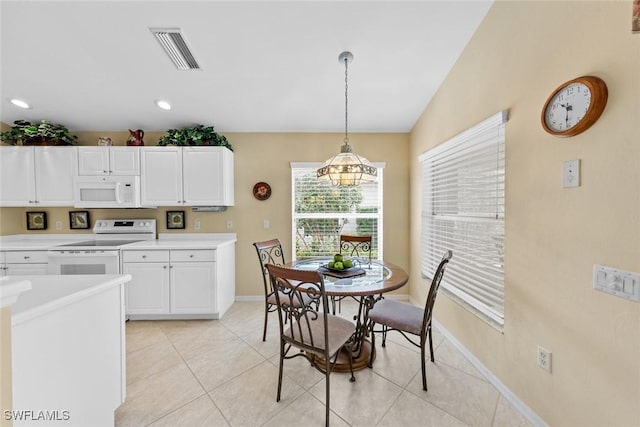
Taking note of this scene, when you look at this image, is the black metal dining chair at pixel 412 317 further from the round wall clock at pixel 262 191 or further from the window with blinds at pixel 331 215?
the round wall clock at pixel 262 191

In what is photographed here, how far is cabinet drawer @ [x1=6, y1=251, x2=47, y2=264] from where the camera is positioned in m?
2.93

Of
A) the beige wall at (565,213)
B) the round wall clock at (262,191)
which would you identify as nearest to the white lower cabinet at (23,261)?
the round wall clock at (262,191)

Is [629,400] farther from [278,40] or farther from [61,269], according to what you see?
[61,269]

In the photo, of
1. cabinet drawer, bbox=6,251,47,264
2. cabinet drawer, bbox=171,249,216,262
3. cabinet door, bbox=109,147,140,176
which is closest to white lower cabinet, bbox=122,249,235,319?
cabinet drawer, bbox=171,249,216,262

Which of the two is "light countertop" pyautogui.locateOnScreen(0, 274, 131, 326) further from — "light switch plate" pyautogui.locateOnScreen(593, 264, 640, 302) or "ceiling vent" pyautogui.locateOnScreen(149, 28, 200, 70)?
"light switch plate" pyautogui.locateOnScreen(593, 264, 640, 302)

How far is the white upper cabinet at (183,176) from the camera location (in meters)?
3.28

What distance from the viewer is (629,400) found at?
3.74 feet

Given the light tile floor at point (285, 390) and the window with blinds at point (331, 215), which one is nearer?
the light tile floor at point (285, 390)

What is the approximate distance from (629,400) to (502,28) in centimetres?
234

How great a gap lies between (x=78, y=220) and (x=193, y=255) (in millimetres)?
1975

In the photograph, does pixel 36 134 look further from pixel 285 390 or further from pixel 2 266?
pixel 285 390

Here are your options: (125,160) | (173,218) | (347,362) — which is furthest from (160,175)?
(347,362)

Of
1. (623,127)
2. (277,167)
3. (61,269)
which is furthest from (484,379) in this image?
(61,269)

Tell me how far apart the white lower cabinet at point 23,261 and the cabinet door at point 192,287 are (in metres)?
1.48
